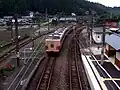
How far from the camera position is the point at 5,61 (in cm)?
2839

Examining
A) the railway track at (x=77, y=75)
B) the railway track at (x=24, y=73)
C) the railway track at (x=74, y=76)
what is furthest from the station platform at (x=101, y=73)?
the railway track at (x=24, y=73)

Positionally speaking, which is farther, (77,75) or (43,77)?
(77,75)

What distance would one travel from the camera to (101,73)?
23.9 m

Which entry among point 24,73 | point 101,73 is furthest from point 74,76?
point 24,73

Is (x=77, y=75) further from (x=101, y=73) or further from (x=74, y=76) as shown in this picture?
(x=101, y=73)

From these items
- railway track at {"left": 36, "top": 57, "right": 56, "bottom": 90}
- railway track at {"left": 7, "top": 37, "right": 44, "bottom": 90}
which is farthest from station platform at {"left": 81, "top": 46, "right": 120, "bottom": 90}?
railway track at {"left": 7, "top": 37, "right": 44, "bottom": 90}

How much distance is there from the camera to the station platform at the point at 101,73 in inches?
789

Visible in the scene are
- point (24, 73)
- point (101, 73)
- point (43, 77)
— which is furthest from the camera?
point (101, 73)

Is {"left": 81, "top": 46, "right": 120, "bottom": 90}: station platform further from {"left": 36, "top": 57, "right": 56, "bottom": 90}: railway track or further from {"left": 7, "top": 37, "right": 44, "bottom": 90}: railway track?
{"left": 7, "top": 37, "right": 44, "bottom": 90}: railway track

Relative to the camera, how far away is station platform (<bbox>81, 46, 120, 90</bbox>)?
20.0 m

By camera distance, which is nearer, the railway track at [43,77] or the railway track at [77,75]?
the railway track at [43,77]

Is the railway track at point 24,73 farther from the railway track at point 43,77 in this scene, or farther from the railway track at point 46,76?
the railway track at point 46,76

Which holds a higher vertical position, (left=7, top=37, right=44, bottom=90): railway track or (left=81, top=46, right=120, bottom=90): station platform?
(left=7, top=37, right=44, bottom=90): railway track

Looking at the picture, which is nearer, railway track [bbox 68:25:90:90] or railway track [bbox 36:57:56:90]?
railway track [bbox 36:57:56:90]
